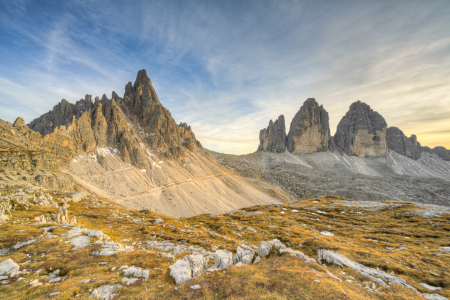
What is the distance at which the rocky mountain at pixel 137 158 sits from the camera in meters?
75.8

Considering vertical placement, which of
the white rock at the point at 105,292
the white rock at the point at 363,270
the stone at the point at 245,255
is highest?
the white rock at the point at 105,292

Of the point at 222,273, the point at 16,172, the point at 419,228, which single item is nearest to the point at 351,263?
the point at 222,273

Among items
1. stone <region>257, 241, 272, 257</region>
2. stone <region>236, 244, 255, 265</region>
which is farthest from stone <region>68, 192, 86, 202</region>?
stone <region>257, 241, 272, 257</region>

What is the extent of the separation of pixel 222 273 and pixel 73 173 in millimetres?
86901

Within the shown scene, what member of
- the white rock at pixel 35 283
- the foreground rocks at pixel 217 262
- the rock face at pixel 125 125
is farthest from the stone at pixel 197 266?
the rock face at pixel 125 125

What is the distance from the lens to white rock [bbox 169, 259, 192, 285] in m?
13.2

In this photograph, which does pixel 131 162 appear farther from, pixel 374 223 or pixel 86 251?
pixel 374 223

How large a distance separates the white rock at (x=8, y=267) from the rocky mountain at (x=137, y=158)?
5355 centimetres

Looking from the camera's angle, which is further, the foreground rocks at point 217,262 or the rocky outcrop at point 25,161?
the rocky outcrop at point 25,161

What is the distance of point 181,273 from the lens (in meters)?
13.7

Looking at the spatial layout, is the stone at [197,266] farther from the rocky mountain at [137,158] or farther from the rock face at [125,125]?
the rock face at [125,125]

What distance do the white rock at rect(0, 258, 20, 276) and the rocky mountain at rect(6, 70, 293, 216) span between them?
53555 mm

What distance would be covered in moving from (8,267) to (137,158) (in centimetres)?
9272

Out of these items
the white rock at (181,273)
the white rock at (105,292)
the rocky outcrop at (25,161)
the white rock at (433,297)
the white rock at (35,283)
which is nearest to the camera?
the white rock at (105,292)
